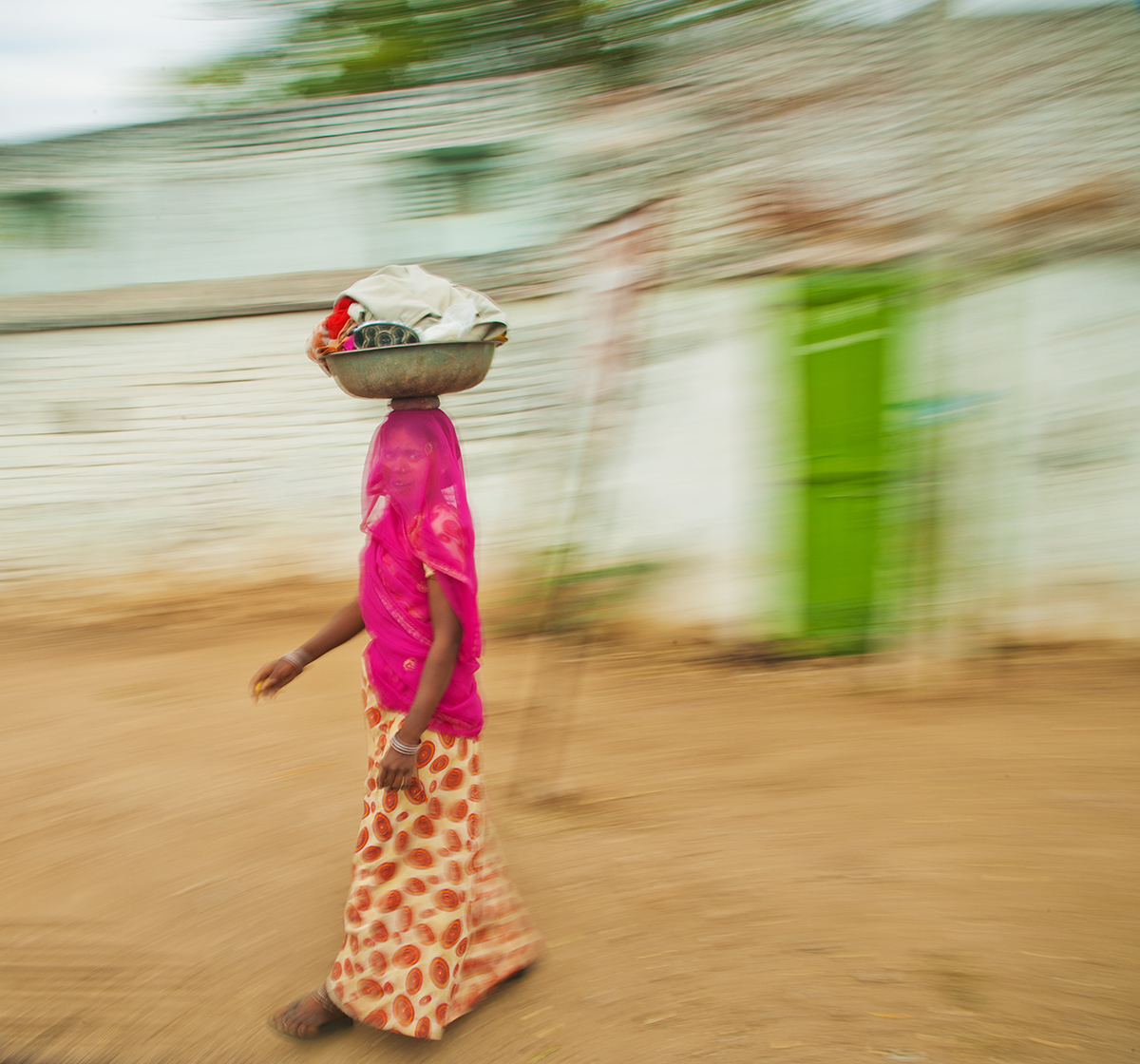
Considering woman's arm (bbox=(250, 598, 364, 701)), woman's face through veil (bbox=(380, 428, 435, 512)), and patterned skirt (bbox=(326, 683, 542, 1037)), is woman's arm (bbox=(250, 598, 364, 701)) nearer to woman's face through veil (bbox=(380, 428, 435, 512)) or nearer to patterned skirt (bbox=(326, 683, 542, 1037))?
patterned skirt (bbox=(326, 683, 542, 1037))

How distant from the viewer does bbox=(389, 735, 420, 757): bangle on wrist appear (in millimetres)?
1984

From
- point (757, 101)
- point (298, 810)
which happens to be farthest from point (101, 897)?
point (757, 101)

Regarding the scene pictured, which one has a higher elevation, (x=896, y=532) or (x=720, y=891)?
(x=896, y=532)

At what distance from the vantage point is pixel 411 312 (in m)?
2.02

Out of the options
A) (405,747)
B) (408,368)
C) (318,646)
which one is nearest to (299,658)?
(318,646)

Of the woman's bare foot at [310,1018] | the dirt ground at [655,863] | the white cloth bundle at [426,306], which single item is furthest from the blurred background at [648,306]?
the woman's bare foot at [310,1018]

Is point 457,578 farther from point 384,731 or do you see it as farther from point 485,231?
point 485,231

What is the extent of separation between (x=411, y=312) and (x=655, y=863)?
6.39 feet

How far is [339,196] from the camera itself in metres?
5.91

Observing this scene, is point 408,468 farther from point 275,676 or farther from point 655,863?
point 655,863

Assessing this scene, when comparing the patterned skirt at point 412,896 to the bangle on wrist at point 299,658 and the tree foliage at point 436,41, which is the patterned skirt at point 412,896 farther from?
the tree foliage at point 436,41

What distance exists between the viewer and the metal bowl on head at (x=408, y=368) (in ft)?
6.46

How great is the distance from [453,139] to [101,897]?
15.0 feet

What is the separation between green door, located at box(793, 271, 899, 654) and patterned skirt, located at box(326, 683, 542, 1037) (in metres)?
3.11
